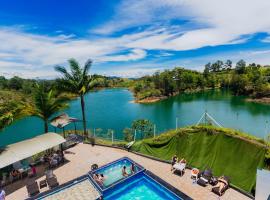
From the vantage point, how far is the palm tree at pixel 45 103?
1533 cm

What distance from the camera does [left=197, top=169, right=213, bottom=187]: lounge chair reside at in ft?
32.5

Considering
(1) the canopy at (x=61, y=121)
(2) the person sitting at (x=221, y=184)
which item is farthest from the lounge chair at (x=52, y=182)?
(2) the person sitting at (x=221, y=184)

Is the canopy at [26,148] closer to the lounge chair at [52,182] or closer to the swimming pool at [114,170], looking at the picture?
the lounge chair at [52,182]

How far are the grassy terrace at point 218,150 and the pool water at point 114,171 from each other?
6.48ft

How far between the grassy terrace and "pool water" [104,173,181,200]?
8.57 feet

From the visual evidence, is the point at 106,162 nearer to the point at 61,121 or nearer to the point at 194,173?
the point at 61,121

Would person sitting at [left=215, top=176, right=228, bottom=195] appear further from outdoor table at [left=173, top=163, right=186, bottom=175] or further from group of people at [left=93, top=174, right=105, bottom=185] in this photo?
group of people at [left=93, top=174, right=105, bottom=185]

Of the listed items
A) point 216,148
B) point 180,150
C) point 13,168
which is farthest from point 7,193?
point 216,148

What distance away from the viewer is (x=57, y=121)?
15625 mm

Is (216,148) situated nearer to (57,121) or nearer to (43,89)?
(57,121)

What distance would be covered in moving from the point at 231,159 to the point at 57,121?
12614 mm

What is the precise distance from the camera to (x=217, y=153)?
1081cm

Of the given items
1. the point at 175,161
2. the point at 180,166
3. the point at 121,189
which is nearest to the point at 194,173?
the point at 180,166

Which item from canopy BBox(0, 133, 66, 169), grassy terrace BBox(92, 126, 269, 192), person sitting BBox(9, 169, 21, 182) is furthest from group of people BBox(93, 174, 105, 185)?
person sitting BBox(9, 169, 21, 182)
